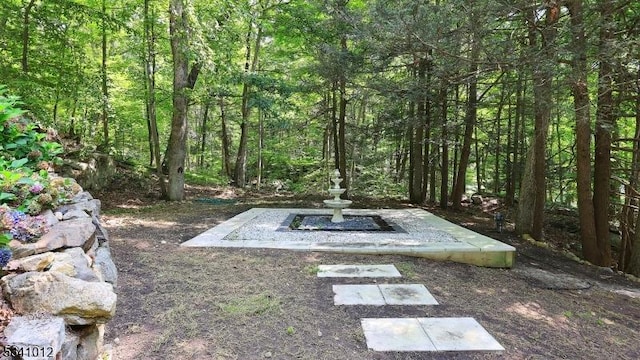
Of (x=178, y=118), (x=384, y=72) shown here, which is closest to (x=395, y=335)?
(x=178, y=118)

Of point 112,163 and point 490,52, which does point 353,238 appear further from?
point 112,163

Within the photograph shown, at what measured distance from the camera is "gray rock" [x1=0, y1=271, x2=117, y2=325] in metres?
1.63

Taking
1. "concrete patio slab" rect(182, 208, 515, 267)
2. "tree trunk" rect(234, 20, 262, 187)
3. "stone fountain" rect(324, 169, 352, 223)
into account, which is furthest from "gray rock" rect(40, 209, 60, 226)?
"tree trunk" rect(234, 20, 262, 187)

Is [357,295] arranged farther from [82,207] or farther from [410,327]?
[82,207]

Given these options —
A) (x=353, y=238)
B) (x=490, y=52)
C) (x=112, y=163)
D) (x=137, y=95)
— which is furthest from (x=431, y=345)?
(x=137, y=95)

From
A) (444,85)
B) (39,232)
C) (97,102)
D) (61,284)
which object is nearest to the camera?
(61,284)

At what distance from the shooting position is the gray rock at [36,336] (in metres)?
1.42

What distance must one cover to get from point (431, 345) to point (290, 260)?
220 centimetres

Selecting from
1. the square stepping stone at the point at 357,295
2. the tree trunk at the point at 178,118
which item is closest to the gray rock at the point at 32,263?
the square stepping stone at the point at 357,295

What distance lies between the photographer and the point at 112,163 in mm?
9828

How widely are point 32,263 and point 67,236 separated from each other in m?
0.41

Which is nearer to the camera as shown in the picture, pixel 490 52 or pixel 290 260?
pixel 290 260

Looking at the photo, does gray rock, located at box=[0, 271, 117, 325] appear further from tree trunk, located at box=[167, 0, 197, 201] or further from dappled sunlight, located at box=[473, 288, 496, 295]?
tree trunk, located at box=[167, 0, 197, 201]

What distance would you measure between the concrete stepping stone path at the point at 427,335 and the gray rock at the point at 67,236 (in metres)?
1.96
